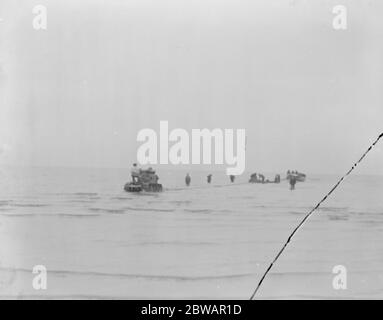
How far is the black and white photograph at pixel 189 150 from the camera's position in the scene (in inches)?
87.1

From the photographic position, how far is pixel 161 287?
87.6 inches

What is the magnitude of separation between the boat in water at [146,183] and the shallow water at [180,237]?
0.10 feet

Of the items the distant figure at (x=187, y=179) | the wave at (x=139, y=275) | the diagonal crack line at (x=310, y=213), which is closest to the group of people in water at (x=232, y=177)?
the distant figure at (x=187, y=179)

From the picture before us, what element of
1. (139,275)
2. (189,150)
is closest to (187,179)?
(189,150)

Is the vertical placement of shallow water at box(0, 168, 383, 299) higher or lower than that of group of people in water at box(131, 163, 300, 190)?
lower

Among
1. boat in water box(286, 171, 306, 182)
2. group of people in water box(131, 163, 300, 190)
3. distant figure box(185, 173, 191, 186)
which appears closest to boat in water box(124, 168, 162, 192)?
group of people in water box(131, 163, 300, 190)

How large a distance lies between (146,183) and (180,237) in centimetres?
26

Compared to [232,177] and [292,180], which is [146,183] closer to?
[232,177]

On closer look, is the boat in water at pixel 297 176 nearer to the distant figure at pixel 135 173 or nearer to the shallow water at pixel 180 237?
the shallow water at pixel 180 237

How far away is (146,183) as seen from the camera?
7.35 ft

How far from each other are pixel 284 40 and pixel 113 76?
0.73 metres

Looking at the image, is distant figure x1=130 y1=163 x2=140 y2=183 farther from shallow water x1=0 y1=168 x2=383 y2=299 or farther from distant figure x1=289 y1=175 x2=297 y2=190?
distant figure x1=289 y1=175 x2=297 y2=190

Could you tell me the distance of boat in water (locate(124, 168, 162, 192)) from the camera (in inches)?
88.0
